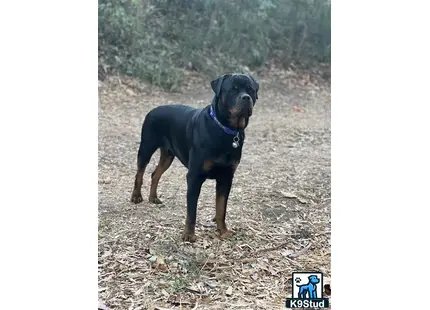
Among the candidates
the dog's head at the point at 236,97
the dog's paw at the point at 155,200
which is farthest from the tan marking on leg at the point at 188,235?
the dog's head at the point at 236,97

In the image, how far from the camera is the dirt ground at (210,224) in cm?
319

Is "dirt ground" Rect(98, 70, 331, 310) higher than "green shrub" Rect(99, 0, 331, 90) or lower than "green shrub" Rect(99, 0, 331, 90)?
A: lower

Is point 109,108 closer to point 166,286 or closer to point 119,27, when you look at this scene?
point 119,27

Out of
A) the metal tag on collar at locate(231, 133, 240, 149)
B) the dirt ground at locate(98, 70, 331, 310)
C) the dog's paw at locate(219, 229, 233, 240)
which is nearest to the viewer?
the dirt ground at locate(98, 70, 331, 310)

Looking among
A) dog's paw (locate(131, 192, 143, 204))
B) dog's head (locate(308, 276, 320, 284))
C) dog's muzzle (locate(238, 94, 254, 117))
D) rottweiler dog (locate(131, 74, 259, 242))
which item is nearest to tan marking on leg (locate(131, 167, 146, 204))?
dog's paw (locate(131, 192, 143, 204))

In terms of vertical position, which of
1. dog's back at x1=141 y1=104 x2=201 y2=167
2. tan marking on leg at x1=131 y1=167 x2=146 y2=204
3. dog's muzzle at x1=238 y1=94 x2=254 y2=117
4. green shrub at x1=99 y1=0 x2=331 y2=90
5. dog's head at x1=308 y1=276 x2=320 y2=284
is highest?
green shrub at x1=99 y1=0 x2=331 y2=90

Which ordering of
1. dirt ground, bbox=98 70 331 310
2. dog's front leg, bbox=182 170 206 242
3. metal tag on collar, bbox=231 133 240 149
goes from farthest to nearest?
dog's front leg, bbox=182 170 206 242
metal tag on collar, bbox=231 133 240 149
dirt ground, bbox=98 70 331 310

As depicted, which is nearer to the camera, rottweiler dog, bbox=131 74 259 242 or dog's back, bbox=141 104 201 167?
rottweiler dog, bbox=131 74 259 242

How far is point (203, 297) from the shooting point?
3.14 meters

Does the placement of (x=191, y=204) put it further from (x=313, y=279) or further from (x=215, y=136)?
(x=313, y=279)

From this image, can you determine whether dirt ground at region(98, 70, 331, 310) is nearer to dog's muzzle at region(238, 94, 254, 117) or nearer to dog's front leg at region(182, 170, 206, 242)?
dog's front leg at region(182, 170, 206, 242)

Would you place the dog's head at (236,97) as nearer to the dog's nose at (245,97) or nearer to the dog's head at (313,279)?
the dog's nose at (245,97)

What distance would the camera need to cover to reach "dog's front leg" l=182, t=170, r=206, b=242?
12.0 feet

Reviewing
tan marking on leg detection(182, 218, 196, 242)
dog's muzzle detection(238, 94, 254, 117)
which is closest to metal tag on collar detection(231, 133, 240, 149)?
dog's muzzle detection(238, 94, 254, 117)
